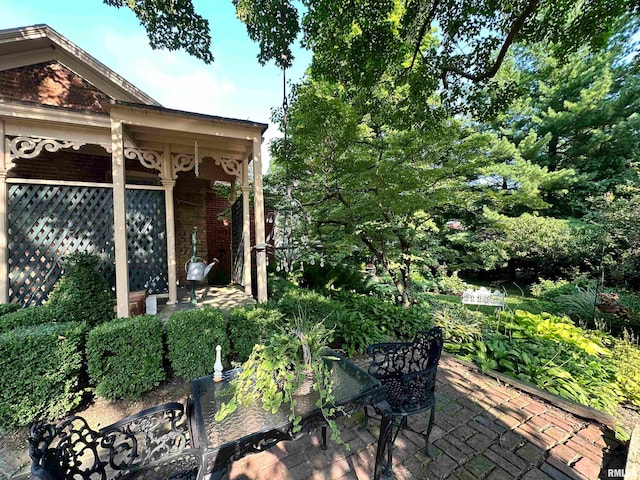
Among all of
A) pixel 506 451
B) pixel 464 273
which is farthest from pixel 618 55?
pixel 506 451

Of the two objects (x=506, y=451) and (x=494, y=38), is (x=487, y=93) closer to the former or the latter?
(x=494, y=38)

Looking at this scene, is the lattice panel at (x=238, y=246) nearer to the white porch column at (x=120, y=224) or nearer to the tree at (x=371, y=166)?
the tree at (x=371, y=166)

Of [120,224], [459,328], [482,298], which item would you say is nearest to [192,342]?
[120,224]

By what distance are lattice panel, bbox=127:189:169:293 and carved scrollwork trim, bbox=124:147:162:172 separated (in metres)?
0.48

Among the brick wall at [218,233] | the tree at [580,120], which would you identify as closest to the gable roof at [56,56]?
the brick wall at [218,233]

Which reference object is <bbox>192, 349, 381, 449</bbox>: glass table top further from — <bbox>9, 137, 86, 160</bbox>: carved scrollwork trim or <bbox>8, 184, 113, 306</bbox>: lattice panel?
<bbox>9, 137, 86, 160</bbox>: carved scrollwork trim

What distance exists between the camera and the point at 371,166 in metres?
4.99

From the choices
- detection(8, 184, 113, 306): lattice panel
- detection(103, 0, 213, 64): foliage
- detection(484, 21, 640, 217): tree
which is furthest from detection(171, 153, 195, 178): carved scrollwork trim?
detection(484, 21, 640, 217): tree

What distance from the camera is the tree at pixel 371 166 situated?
4668mm

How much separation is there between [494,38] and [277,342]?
5.22m

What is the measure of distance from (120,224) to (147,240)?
0.86 m

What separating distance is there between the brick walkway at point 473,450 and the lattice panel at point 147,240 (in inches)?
141

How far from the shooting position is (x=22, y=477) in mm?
1938

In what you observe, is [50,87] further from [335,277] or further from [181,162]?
[335,277]
